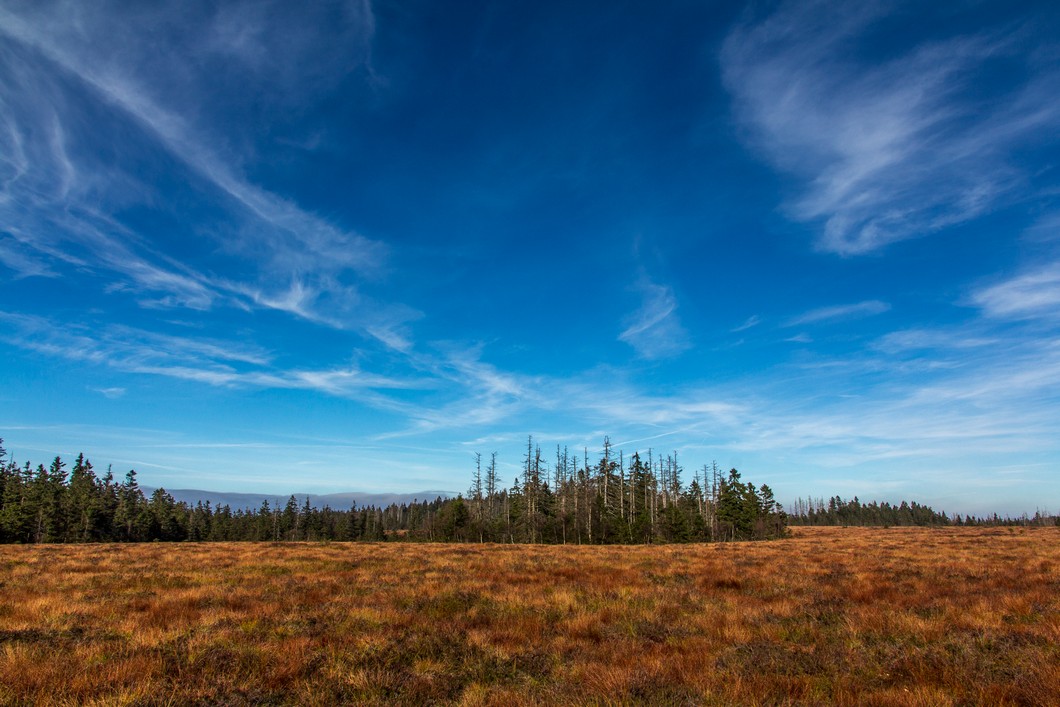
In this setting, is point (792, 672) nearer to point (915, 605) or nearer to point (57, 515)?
point (915, 605)

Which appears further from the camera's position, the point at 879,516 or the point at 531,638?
the point at 879,516

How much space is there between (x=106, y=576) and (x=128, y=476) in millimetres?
87145

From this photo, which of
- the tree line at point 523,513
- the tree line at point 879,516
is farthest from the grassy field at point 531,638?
the tree line at point 879,516

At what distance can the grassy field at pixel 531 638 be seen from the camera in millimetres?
6086

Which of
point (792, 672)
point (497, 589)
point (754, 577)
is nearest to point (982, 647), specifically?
point (792, 672)

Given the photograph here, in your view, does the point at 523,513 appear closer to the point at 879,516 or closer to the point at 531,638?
the point at 531,638

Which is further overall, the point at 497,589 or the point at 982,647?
the point at 497,589

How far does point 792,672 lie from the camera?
22.2 ft

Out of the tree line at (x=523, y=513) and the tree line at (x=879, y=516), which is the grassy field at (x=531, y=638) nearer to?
the tree line at (x=523, y=513)

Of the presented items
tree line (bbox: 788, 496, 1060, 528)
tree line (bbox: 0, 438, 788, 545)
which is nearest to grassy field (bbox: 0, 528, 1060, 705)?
tree line (bbox: 0, 438, 788, 545)

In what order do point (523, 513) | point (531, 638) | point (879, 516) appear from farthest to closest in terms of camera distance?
point (879, 516), point (523, 513), point (531, 638)

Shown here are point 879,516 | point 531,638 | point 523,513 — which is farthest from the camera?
point 879,516

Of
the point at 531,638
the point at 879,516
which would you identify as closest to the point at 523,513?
the point at 531,638

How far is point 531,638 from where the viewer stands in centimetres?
906
